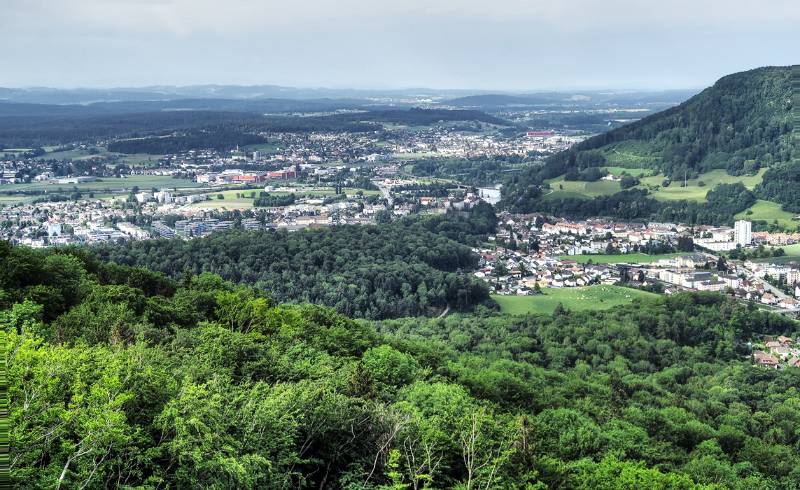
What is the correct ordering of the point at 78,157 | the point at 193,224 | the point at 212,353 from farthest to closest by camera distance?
the point at 78,157 < the point at 193,224 < the point at 212,353

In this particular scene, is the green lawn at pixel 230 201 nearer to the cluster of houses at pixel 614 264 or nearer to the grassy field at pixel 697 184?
the cluster of houses at pixel 614 264

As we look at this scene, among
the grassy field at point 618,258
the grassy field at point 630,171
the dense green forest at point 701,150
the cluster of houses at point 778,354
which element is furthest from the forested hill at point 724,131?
the cluster of houses at point 778,354

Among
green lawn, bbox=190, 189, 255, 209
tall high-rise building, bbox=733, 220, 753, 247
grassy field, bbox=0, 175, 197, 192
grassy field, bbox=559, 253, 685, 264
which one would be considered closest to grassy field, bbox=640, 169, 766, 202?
tall high-rise building, bbox=733, 220, 753, 247

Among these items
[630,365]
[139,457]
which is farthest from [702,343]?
[139,457]

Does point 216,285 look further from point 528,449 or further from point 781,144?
point 781,144

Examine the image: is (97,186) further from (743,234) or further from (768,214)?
(768,214)
